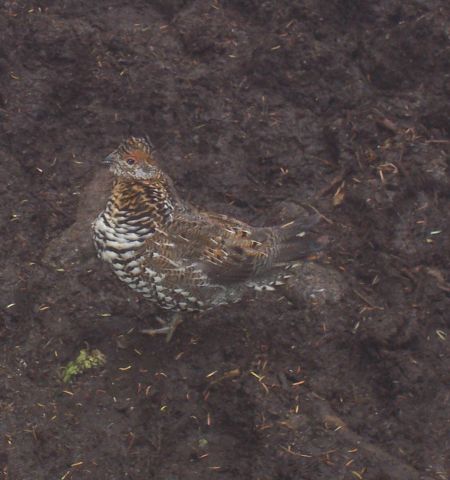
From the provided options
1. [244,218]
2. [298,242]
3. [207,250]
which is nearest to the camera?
[207,250]

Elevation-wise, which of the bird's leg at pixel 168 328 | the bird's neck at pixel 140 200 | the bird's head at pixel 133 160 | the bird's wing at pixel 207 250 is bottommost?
the bird's leg at pixel 168 328

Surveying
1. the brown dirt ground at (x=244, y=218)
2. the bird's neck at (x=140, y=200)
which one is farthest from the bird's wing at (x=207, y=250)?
the brown dirt ground at (x=244, y=218)

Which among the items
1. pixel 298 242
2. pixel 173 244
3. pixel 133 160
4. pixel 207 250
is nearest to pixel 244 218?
pixel 298 242

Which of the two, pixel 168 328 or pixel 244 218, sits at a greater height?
pixel 244 218

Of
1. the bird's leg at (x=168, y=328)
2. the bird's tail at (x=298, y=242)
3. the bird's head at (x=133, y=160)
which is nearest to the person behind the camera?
the bird's head at (x=133, y=160)

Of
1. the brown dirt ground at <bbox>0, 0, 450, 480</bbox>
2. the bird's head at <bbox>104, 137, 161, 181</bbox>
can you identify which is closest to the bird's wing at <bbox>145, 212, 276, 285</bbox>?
the bird's head at <bbox>104, 137, 161, 181</bbox>

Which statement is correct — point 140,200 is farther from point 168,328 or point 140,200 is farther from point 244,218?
point 244,218

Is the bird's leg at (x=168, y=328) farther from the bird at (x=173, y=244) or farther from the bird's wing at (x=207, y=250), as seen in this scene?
the bird's wing at (x=207, y=250)

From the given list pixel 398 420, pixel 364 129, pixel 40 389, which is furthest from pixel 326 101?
pixel 40 389

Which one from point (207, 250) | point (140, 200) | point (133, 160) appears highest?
point (133, 160)
